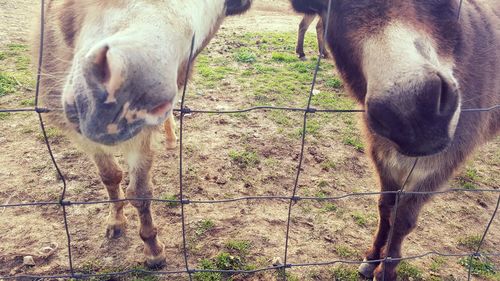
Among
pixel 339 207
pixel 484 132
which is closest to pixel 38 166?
pixel 339 207

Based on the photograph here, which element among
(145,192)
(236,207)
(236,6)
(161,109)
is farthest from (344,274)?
(161,109)

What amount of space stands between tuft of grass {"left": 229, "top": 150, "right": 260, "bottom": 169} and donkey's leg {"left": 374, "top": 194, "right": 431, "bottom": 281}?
1892mm

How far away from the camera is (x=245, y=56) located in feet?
24.7

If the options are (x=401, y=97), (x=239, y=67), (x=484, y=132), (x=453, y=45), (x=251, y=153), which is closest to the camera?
(x=401, y=97)

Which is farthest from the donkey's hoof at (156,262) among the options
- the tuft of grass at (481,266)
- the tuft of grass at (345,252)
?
the tuft of grass at (481,266)

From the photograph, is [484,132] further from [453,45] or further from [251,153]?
[251,153]

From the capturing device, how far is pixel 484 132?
313cm

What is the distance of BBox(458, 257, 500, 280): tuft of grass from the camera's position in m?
3.46

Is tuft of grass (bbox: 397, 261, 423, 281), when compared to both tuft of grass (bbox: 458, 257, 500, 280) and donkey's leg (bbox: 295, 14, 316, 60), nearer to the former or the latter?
tuft of grass (bbox: 458, 257, 500, 280)

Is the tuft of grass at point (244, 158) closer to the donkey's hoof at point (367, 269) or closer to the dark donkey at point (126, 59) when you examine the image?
the donkey's hoof at point (367, 269)

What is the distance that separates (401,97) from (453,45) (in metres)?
0.88

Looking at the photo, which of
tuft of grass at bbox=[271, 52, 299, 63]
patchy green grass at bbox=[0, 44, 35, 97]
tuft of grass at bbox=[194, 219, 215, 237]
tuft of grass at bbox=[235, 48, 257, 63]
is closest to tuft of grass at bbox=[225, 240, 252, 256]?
tuft of grass at bbox=[194, 219, 215, 237]

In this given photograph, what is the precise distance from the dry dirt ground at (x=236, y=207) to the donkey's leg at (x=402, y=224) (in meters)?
0.37

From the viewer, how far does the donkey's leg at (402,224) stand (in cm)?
298
